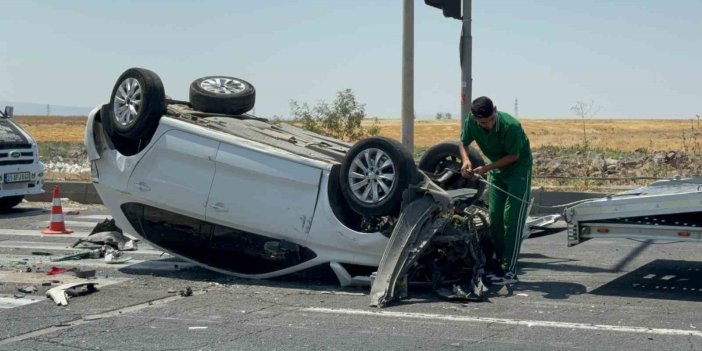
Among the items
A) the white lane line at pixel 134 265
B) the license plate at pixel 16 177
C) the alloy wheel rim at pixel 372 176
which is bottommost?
the white lane line at pixel 134 265

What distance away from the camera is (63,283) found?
8.36 metres

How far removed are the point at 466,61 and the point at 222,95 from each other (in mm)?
4330

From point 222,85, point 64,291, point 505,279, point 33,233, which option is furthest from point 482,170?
point 33,233

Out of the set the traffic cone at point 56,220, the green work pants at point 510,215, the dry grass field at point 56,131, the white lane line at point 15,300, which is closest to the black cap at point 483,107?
the green work pants at point 510,215

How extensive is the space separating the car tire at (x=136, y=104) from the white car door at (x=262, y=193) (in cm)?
78

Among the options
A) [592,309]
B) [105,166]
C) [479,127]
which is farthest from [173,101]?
[592,309]

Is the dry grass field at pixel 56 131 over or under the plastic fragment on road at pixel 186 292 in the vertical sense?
under

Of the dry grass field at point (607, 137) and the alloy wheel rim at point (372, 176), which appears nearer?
the alloy wheel rim at point (372, 176)

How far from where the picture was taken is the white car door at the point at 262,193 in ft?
27.1

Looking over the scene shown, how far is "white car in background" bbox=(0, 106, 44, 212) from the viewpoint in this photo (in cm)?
1509

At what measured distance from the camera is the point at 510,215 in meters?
8.36

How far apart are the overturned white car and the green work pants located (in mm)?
187

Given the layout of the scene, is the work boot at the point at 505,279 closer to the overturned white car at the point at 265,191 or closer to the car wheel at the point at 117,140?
the overturned white car at the point at 265,191

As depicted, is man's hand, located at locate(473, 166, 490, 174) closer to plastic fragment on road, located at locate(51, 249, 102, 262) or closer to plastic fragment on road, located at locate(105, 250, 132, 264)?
plastic fragment on road, located at locate(105, 250, 132, 264)
